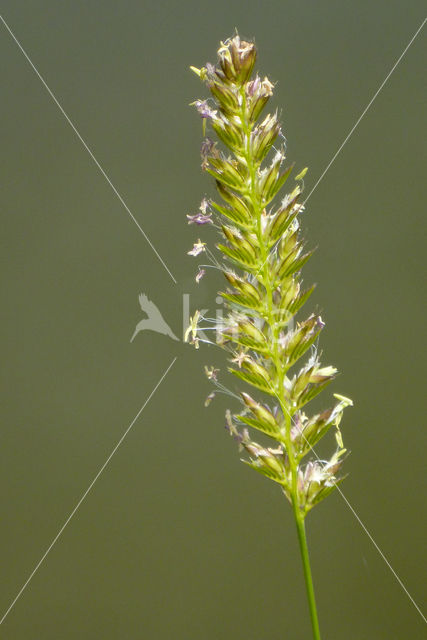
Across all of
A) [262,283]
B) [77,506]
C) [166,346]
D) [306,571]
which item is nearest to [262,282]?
[262,283]

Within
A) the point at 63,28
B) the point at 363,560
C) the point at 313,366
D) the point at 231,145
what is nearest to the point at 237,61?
the point at 231,145

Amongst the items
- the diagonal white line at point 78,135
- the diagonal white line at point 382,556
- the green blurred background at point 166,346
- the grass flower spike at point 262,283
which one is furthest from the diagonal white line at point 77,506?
the grass flower spike at point 262,283

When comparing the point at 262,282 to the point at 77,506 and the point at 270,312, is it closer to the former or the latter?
the point at 270,312

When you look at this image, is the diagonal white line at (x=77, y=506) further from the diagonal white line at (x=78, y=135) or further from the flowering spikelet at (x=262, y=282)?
the flowering spikelet at (x=262, y=282)

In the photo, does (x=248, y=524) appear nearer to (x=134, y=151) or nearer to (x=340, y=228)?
(x=340, y=228)

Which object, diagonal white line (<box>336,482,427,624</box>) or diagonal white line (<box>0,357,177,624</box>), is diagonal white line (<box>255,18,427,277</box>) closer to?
diagonal white line (<box>0,357,177,624</box>)

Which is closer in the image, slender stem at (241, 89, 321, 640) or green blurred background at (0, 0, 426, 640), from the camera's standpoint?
slender stem at (241, 89, 321, 640)

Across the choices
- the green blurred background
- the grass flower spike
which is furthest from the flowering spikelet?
the green blurred background

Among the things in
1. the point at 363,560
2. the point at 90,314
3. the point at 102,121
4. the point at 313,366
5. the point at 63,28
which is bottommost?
the point at 363,560
